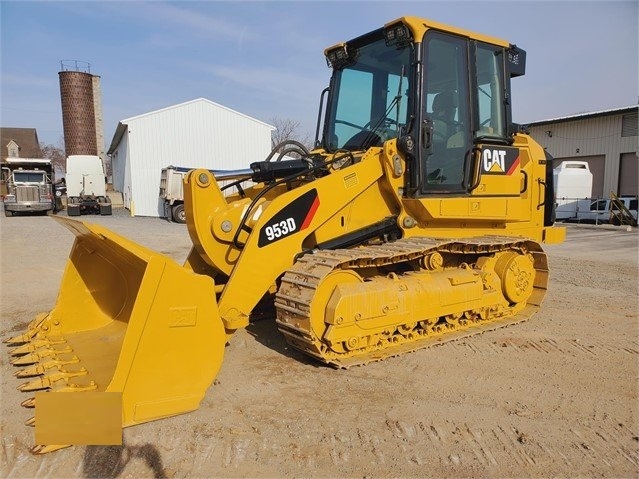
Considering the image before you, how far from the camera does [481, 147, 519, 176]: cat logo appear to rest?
5489 mm

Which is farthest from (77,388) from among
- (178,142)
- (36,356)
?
(178,142)

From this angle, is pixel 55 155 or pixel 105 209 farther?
pixel 55 155

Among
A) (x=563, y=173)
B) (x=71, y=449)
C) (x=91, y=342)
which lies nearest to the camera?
(x=71, y=449)

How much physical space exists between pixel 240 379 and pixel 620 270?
882 cm

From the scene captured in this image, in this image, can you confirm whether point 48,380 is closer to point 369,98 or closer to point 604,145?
point 369,98

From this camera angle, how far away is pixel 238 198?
5.20 meters

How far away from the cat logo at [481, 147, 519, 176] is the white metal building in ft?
72.7

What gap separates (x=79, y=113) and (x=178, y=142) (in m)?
16.9

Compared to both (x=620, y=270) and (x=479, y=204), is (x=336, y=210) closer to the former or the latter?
(x=479, y=204)

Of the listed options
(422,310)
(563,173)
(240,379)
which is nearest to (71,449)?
(240,379)

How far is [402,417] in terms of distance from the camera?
139 inches

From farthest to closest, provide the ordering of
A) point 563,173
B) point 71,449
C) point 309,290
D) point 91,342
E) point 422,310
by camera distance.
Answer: point 563,173 < point 422,310 < point 91,342 < point 309,290 < point 71,449

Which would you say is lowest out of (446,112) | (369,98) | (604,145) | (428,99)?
(446,112)

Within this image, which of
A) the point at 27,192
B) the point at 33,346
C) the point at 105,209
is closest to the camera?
the point at 33,346
